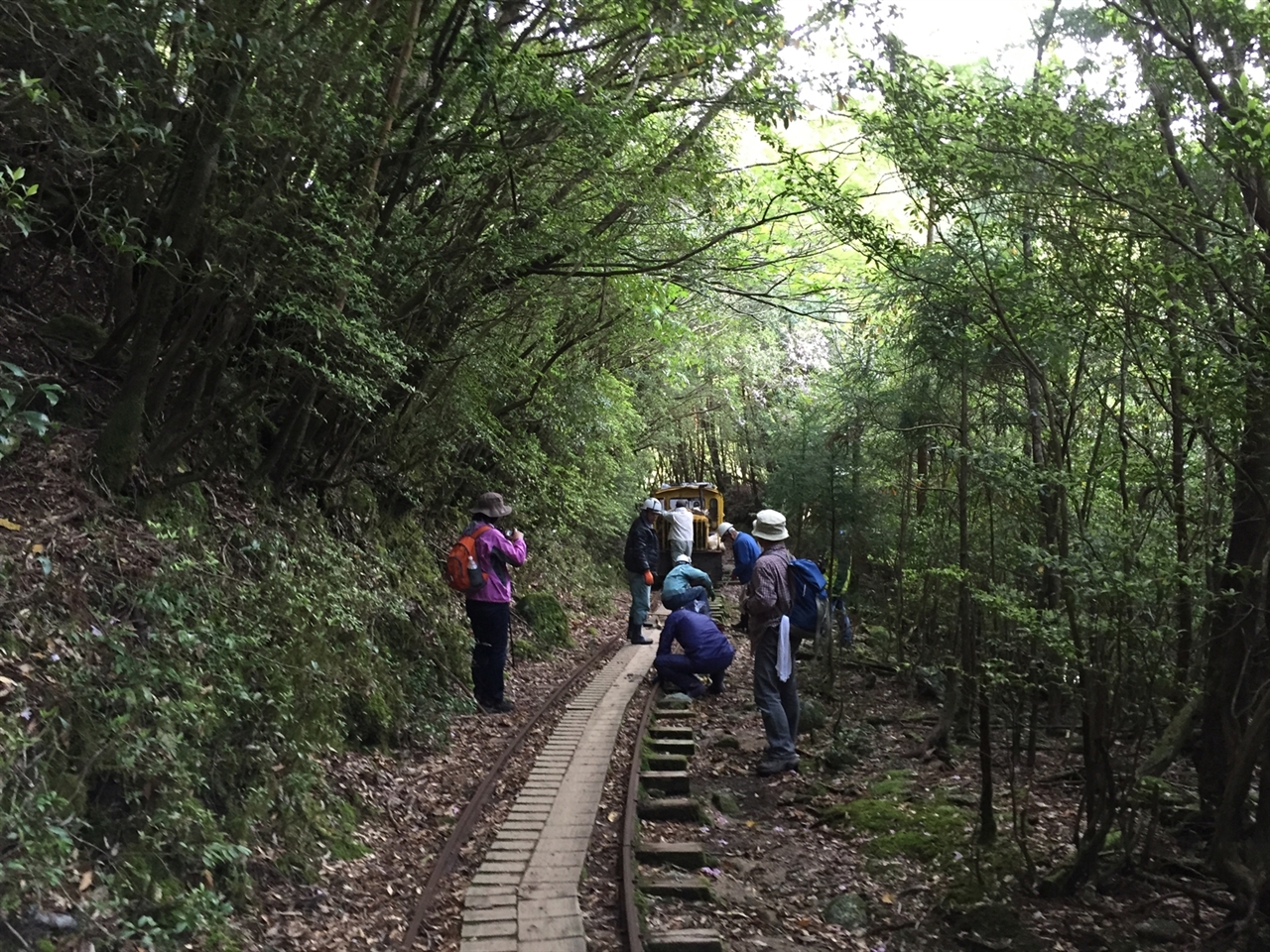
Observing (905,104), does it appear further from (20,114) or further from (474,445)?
(474,445)

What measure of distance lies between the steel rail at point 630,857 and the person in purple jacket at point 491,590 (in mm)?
1666

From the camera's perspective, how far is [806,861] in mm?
6191

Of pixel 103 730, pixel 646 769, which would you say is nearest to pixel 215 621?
pixel 103 730

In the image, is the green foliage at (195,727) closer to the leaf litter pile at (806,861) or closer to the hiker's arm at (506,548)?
the leaf litter pile at (806,861)

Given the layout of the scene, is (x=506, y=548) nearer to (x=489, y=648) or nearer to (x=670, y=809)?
(x=489, y=648)

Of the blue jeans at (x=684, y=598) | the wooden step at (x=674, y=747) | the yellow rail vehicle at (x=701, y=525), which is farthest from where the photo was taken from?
the yellow rail vehicle at (x=701, y=525)

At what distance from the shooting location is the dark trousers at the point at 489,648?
8477 millimetres

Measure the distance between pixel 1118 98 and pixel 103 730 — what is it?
649 cm

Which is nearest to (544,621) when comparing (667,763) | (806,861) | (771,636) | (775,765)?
(667,763)

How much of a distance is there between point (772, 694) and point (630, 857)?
2628mm

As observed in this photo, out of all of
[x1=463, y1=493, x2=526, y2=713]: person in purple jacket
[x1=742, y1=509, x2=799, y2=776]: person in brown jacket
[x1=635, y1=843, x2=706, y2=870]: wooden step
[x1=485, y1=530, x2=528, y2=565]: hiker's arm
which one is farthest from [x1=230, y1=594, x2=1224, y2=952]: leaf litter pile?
[x1=485, y1=530, x2=528, y2=565]: hiker's arm

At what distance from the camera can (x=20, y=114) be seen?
4.55 metres

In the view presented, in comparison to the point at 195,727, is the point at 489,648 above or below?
below

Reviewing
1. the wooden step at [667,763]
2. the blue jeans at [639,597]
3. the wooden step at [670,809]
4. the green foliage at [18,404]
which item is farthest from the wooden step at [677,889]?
the blue jeans at [639,597]
